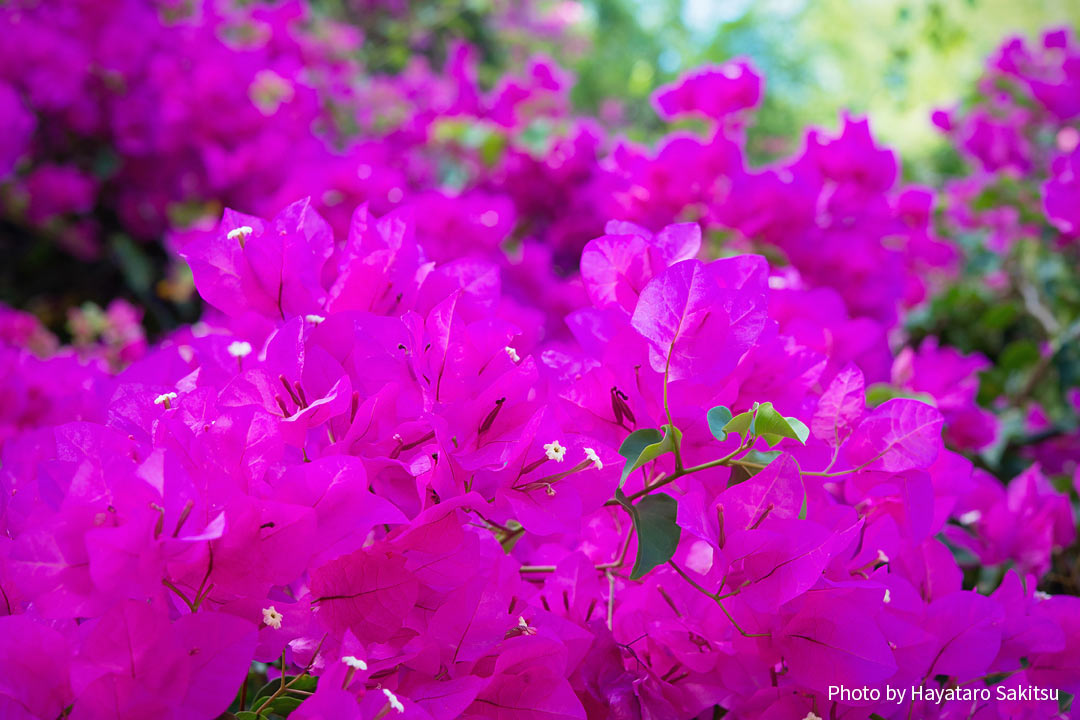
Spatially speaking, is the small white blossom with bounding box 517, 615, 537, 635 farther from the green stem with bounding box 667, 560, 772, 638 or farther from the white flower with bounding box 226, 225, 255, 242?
the white flower with bounding box 226, 225, 255, 242

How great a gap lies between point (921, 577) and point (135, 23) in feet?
7.07

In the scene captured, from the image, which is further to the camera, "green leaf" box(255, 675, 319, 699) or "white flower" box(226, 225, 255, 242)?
"white flower" box(226, 225, 255, 242)

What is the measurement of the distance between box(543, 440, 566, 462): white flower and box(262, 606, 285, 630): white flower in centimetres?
19

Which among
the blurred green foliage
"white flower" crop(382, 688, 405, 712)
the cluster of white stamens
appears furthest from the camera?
the blurred green foliage

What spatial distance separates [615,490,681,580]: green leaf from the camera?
1.68ft

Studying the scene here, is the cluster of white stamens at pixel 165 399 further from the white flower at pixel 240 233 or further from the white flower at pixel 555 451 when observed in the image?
the white flower at pixel 555 451

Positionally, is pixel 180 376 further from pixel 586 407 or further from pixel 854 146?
pixel 854 146

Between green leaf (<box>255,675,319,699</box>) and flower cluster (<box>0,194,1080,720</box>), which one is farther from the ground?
flower cluster (<box>0,194,1080,720</box>)

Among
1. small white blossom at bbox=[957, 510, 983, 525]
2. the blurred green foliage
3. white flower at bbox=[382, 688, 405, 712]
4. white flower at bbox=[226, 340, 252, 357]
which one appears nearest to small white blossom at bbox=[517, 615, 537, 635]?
white flower at bbox=[382, 688, 405, 712]

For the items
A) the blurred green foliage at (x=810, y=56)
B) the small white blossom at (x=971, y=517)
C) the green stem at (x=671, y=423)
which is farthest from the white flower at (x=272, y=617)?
the blurred green foliage at (x=810, y=56)

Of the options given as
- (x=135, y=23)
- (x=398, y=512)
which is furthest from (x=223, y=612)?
(x=135, y=23)

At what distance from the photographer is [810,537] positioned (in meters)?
0.51

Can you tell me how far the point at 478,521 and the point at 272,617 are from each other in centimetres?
21

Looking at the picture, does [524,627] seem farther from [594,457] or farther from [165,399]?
[165,399]
